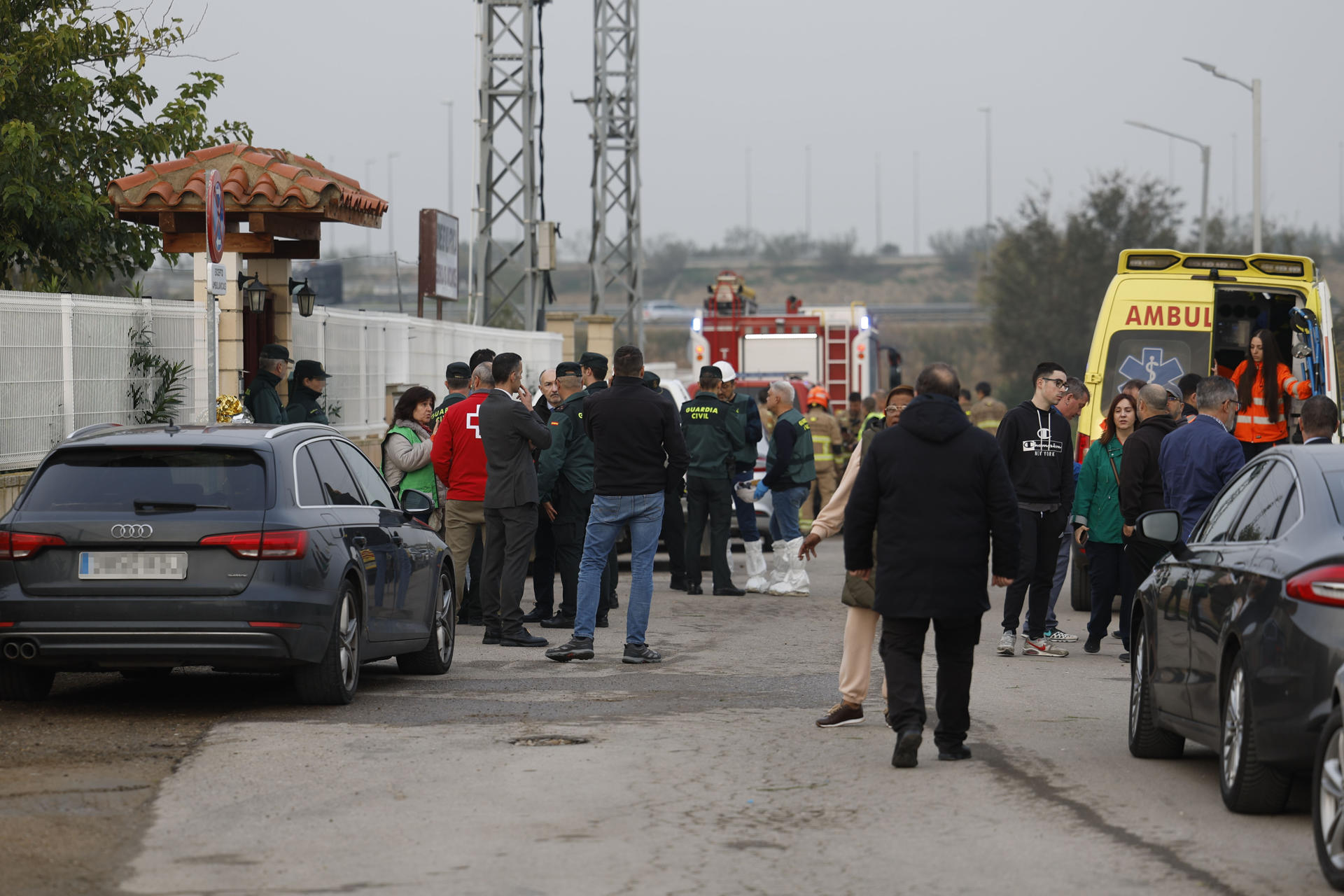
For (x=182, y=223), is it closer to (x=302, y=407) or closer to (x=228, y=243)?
(x=228, y=243)

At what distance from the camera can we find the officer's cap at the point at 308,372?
596 inches

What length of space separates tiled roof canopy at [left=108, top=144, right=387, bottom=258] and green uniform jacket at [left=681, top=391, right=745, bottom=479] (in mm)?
3666

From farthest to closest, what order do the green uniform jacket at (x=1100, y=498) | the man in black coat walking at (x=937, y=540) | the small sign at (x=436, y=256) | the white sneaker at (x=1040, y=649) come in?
the small sign at (x=436, y=256) < the green uniform jacket at (x=1100, y=498) < the white sneaker at (x=1040, y=649) < the man in black coat walking at (x=937, y=540)

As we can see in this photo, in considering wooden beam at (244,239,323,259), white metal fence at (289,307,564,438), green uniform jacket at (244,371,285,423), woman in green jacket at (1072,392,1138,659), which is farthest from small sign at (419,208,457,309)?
woman in green jacket at (1072,392,1138,659)

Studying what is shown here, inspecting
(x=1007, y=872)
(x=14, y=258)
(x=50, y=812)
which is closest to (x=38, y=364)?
(x=14, y=258)

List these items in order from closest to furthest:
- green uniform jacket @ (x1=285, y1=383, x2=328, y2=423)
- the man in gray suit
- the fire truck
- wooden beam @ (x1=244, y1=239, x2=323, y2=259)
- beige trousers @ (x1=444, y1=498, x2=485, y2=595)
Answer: the man in gray suit, beige trousers @ (x1=444, y1=498, x2=485, y2=595), green uniform jacket @ (x1=285, y1=383, x2=328, y2=423), wooden beam @ (x1=244, y1=239, x2=323, y2=259), the fire truck

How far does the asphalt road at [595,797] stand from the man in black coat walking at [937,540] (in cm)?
32

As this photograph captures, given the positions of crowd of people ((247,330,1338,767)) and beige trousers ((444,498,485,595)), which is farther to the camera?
beige trousers ((444,498,485,595))

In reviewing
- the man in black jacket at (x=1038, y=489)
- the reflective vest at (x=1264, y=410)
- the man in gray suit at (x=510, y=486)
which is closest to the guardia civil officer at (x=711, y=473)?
the man in gray suit at (x=510, y=486)

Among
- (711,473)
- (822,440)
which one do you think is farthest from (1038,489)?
(822,440)

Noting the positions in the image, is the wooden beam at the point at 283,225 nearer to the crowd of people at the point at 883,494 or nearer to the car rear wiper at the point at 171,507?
the crowd of people at the point at 883,494

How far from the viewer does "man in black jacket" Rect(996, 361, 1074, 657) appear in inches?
490

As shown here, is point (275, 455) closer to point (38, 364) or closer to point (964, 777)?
point (964, 777)

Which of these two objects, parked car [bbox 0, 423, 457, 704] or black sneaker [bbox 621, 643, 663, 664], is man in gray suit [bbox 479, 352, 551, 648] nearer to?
black sneaker [bbox 621, 643, 663, 664]
